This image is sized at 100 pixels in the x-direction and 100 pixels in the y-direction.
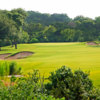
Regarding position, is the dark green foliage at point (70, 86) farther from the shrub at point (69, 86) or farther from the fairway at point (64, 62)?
the fairway at point (64, 62)

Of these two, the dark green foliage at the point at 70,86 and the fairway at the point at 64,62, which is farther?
the fairway at the point at 64,62

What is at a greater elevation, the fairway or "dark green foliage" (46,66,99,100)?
"dark green foliage" (46,66,99,100)

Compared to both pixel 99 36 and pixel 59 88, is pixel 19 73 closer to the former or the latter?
pixel 59 88

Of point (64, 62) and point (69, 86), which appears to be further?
point (64, 62)

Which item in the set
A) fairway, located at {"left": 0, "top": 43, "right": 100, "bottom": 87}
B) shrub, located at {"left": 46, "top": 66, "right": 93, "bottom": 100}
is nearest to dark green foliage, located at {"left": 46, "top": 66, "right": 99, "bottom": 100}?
shrub, located at {"left": 46, "top": 66, "right": 93, "bottom": 100}

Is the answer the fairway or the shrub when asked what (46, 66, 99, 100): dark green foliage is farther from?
the fairway

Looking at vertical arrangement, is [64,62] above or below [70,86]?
below

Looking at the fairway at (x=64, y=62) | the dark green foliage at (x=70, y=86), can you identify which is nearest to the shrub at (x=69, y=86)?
the dark green foliage at (x=70, y=86)

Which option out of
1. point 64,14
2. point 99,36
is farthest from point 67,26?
point 64,14

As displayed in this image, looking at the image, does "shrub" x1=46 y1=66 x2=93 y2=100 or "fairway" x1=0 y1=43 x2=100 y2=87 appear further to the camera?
"fairway" x1=0 y1=43 x2=100 y2=87

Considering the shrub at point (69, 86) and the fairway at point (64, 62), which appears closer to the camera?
the shrub at point (69, 86)

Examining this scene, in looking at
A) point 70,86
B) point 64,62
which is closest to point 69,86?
point 70,86

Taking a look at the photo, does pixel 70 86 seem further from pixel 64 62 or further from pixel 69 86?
pixel 64 62

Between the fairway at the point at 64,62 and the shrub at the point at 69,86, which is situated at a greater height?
the shrub at the point at 69,86
